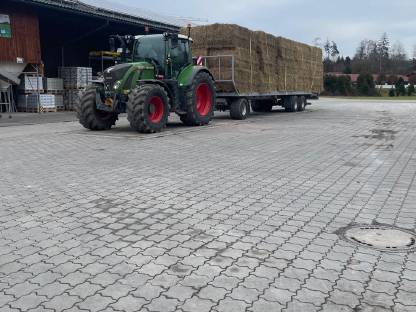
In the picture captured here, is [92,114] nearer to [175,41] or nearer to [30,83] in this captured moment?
[175,41]

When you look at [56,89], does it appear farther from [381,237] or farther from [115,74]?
[381,237]

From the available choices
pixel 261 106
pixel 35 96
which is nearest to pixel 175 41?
pixel 261 106

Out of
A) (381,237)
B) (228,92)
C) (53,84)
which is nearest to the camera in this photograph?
(381,237)

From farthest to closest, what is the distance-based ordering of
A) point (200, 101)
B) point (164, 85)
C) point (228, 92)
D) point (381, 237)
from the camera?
point (228, 92)
point (200, 101)
point (164, 85)
point (381, 237)

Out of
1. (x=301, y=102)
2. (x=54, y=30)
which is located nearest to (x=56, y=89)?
(x=54, y=30)

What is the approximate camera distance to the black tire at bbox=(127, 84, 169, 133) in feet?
40.5

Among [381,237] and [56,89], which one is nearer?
[381,237]

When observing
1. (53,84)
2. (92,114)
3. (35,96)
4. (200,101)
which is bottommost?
(92,114)

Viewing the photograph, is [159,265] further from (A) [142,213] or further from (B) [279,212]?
(B) [279,212]

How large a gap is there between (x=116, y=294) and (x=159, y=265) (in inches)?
23.6

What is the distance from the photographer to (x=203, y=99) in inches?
630

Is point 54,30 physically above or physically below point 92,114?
above

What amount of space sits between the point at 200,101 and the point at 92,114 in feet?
12.9

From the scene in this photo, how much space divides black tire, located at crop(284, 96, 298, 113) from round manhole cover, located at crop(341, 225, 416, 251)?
18394 millimetres
